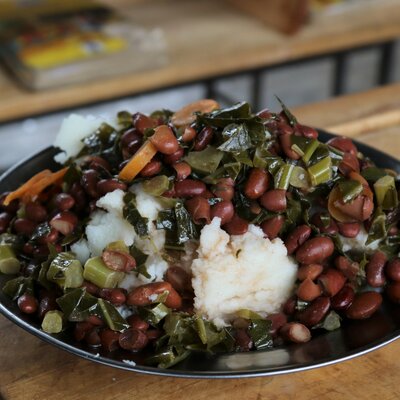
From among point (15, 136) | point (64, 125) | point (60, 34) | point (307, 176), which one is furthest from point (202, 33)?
point (307, 176)

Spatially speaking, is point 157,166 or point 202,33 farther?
point 202,33

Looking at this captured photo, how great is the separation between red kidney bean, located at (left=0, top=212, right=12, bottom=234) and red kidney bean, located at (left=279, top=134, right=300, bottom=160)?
64 cm

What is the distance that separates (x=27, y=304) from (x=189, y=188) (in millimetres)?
370

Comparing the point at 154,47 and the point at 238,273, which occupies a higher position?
the point at 238,273

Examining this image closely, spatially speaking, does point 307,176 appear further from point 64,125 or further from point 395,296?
point 64,125

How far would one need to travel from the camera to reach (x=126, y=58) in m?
3.11

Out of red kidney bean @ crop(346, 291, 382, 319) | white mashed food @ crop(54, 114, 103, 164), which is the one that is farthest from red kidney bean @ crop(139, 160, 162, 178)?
red kidney bean @ crop(346, 291, 382, 319)

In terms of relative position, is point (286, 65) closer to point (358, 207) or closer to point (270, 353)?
point (358, 207)

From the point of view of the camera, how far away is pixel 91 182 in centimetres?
151

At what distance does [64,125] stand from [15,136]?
2655mm

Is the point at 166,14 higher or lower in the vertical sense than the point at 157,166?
lower

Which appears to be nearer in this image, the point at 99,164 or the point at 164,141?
the point at 164,141

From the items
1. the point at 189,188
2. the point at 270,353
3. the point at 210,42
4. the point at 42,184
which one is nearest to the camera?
the point at 270,353

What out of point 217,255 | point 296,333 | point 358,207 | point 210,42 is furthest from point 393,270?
point 210,42
